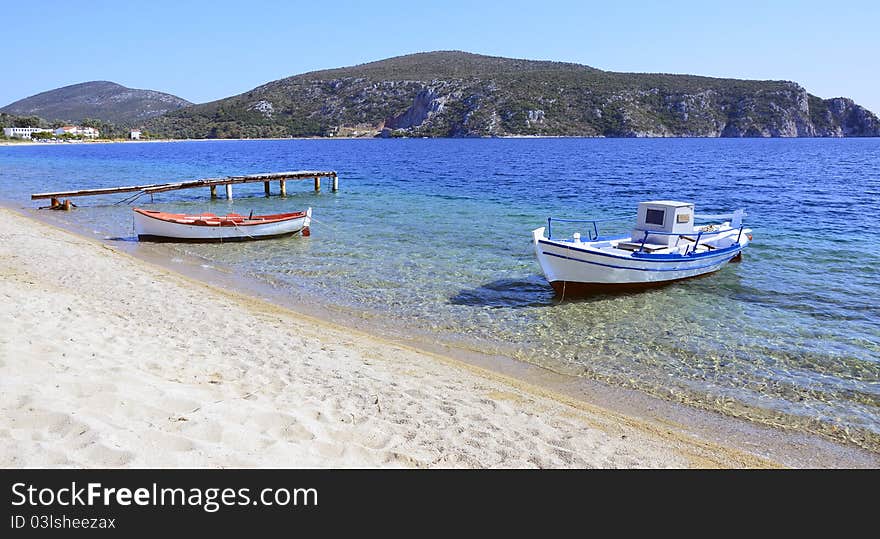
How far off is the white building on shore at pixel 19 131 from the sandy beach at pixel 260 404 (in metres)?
183

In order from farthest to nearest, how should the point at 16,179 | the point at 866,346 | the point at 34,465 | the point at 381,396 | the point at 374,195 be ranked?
1. the point at 16,179
2. the point at 374,195
3. the point at 866,346
4. the point at 381,396
5. the point at 34,465

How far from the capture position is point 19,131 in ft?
527

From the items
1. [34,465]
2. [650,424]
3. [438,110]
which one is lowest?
[650,424]

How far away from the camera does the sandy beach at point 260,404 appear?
5109 millimetres

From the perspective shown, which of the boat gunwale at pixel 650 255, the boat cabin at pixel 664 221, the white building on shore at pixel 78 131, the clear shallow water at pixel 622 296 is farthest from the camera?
the white building on shore at pixel 78 131

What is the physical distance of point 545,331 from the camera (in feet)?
38.9

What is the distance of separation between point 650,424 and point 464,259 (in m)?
10.7

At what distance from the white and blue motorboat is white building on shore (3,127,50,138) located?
7205 inches

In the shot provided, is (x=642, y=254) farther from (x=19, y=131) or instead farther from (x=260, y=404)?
(x=19, y=131)

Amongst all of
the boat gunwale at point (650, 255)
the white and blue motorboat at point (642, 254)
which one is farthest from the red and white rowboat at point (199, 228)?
the boat gunwale at point (650, 255)

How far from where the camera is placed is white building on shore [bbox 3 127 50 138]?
509ft

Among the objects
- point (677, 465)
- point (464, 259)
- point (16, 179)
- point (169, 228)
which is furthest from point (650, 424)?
point (16, 179)

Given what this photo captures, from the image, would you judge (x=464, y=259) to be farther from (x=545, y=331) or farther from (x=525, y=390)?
(x=525, y=390)

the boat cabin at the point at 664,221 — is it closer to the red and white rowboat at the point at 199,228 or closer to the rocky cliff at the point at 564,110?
the red and white rowboat at the point at 199,228
